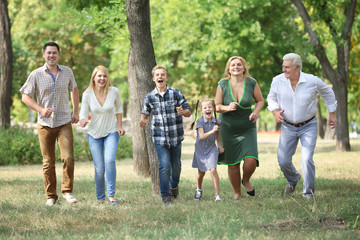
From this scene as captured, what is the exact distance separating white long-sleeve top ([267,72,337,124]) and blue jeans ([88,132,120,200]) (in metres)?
2.48

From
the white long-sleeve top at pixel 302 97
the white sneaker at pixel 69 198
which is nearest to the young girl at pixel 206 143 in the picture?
the white long-sleeve top at pixel 302 97

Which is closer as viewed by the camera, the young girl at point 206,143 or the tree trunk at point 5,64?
the young girl at point 206,143

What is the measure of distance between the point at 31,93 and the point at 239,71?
3141 millimetres

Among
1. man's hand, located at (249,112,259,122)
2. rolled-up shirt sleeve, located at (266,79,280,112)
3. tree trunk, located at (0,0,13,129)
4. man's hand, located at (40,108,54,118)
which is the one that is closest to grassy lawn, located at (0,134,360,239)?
man's hand, located at (249,112,259,122)

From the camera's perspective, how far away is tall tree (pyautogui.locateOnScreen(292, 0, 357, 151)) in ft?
62.4

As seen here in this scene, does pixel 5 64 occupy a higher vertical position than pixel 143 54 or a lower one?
higher

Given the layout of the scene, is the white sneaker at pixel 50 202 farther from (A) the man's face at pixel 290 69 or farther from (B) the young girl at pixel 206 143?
(A) the man's face at pixel 290 69

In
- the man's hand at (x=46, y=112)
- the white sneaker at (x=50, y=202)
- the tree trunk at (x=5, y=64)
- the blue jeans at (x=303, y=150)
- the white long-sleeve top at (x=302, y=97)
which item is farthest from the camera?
the tree trunk at (x=5, y=64)

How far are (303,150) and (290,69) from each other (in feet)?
4.08

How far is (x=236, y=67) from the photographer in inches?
331

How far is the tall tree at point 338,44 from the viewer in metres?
19.0

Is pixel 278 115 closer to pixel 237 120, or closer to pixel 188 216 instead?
pixel 237 120

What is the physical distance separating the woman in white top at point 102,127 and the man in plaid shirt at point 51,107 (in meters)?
0.34

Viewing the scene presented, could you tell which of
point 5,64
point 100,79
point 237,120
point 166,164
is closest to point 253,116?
point 237,120
